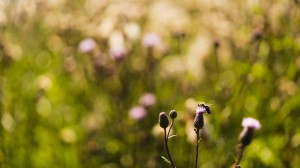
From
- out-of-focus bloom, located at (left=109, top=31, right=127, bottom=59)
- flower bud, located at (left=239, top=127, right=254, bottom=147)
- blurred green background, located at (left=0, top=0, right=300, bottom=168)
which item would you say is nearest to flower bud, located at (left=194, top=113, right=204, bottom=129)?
flower bud, located at (left=239, top=127, right=254, bottom=147)

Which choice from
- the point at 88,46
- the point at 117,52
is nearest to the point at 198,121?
the point at 117,52

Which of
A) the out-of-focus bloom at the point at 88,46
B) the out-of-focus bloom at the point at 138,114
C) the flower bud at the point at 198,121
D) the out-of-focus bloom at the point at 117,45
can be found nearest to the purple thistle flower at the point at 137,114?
the out-of-focus bloom at the point at 138,114

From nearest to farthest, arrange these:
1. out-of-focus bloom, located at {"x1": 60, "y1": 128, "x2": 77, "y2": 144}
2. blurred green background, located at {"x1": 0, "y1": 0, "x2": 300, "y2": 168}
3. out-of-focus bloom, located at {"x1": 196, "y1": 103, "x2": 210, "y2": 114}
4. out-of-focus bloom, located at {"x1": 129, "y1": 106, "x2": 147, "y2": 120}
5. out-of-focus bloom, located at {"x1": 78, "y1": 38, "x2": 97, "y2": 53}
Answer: out-of-focus bloom, located at {"x1": 196, "y1": 103, "x2": 210, "y2": 114} < blurred green background, located at {"x1": 0, "y1": 0, "x2": 300, "y2": 168} < out-of-focus bloom, located at {"x1": 129, "y1": 106, "x2": 147, "y2": 120} < out-of-focus bloom, located at {"x1": 60, "y1": 128, "x2": 77, "y2": 144} < out-of-focus bloom, located at {"x1": 78, "y1": 38, "x2": 97, "y2": 53}

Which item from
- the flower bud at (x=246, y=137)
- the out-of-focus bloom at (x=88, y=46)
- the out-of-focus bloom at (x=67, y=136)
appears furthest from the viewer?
the out-of-focus bloom at (x=88, y=46)

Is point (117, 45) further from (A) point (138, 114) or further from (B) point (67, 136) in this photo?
(B) point (67, 136)

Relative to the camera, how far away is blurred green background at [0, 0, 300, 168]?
2787mm

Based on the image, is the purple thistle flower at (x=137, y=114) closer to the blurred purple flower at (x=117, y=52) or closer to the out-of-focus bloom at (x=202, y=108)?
the blurred purple flower at (x=117, y=52)

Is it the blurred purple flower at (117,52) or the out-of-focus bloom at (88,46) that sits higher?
the out-of-focus bloom at (88,46)

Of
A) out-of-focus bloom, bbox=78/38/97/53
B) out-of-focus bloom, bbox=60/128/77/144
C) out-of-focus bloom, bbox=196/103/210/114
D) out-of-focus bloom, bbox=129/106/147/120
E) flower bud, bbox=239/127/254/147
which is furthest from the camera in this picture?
out-of-focus bloom, bbox=78/38/97/53

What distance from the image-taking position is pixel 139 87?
356 centimetres

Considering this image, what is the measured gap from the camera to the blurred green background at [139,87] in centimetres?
279

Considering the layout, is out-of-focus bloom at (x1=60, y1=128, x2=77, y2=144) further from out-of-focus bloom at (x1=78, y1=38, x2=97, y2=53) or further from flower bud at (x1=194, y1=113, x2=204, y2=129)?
flower bud at (x1=194, y1=113, x2=204, y2=129)

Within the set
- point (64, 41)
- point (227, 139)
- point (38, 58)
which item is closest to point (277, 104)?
point (227, 139)

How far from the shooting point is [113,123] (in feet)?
11.0
